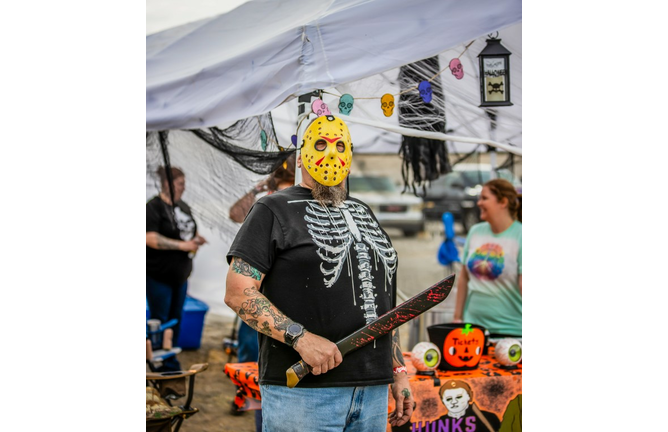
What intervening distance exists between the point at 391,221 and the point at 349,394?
876cm

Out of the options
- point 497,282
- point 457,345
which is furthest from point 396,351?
point 497,282

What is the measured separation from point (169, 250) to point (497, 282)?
1.93 meters

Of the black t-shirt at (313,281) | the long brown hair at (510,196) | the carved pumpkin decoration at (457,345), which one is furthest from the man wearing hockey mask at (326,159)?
the long brown hair at (510,196)

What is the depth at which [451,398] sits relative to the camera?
9.43ft

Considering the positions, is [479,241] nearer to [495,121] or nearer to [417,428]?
[495,121]

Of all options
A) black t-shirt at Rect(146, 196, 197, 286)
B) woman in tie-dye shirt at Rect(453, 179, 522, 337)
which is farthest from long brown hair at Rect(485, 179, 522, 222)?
black t-shirt at Rect(146, 196, 197, 286)

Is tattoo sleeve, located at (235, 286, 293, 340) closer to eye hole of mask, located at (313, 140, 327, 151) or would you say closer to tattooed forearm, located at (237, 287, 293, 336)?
tattooed forearm, located at (237, 287, 293, 336)

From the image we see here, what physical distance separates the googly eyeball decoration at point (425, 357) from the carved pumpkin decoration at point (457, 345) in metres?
0.06

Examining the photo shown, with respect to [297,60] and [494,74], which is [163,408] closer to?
[297,60]

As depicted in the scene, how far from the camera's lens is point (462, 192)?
8578mm

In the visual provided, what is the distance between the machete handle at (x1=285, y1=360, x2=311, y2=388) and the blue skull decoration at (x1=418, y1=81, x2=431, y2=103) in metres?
1.61

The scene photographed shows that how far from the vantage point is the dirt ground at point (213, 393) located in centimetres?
352

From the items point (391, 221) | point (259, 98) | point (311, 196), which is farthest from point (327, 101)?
point (391, 221)

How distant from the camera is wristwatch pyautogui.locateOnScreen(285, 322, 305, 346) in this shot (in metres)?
1.81
